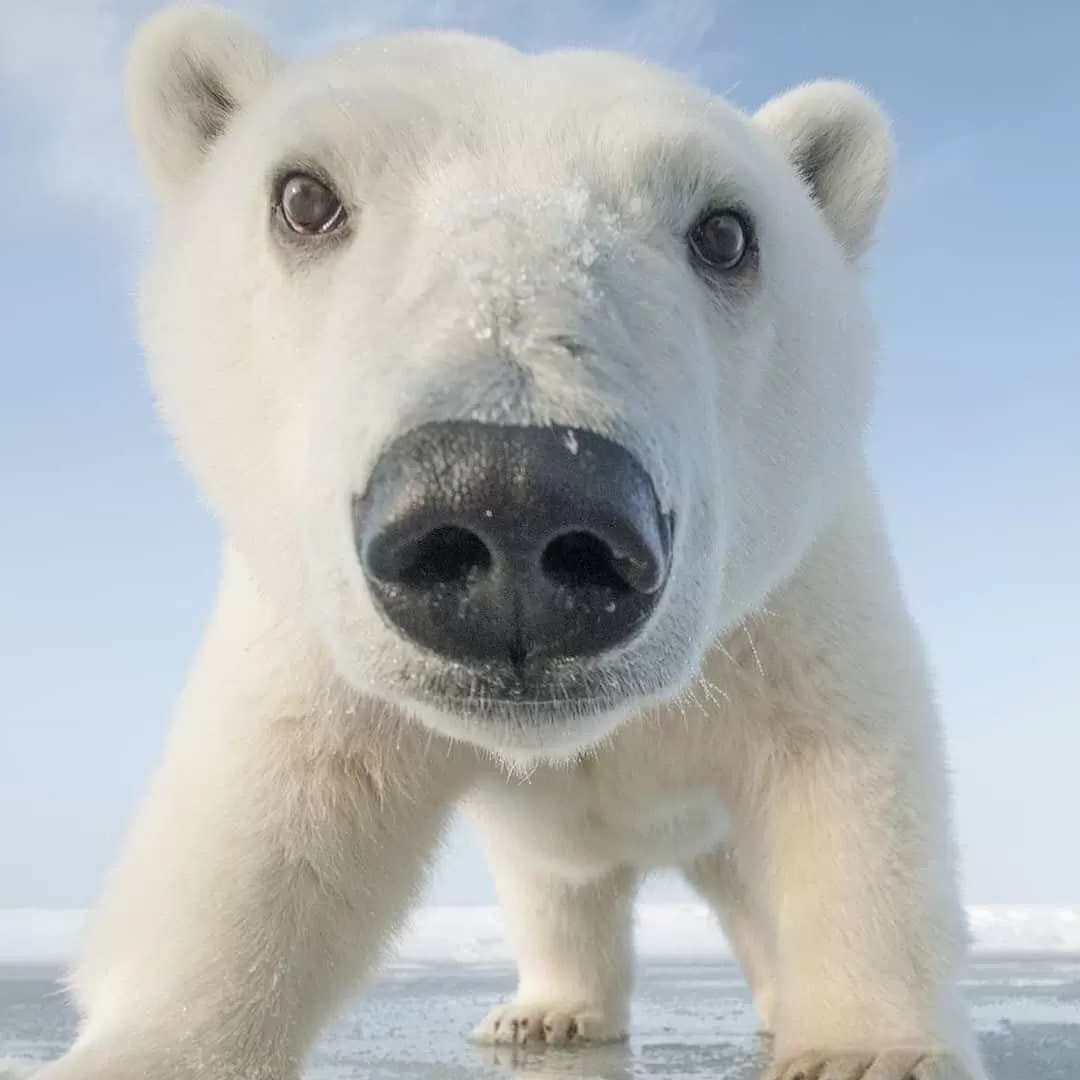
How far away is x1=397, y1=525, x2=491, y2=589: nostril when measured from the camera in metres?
1.53

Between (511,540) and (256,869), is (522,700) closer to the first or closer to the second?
(511,540)

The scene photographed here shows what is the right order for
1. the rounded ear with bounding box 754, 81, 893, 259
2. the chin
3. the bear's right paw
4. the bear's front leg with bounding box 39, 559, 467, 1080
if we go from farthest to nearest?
the bear's right paw, the rounded ear with bounding box 754, 81, 893, 259, the bear's front leg with bounding box 39, 559, 467, 1080, the chin

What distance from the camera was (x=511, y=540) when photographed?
1.49 metres

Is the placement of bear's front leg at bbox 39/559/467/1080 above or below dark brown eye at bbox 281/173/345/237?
below

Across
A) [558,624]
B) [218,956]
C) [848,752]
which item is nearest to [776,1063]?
[848,752]

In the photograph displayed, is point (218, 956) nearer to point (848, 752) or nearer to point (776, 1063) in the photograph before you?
point (776, 1063)

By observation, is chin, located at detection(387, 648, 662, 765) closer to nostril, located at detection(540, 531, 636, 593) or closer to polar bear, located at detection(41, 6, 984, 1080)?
polar bear, located at detection(41, 6, 984, 1080)

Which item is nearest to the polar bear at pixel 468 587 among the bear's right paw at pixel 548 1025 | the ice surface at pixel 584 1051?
the ice surface at pixel 584 1051

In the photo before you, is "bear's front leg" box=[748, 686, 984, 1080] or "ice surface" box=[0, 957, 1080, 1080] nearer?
"bear's front leg" box=[748, 686, 984, 1080]

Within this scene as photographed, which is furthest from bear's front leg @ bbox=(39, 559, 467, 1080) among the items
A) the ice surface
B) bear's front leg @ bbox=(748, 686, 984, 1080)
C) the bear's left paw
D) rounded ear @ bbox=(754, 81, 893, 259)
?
rounded ear @ bbox=(754, 81, 893, 259)

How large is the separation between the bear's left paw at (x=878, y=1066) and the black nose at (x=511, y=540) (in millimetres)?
1073

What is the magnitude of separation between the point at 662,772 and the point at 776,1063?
640 mm

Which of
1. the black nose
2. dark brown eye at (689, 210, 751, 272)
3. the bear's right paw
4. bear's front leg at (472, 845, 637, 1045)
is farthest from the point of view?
bear's front leg at (472, 845, 637, 1045)

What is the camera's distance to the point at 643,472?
159 centimetres
